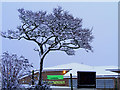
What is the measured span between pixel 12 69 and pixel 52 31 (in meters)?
1.08

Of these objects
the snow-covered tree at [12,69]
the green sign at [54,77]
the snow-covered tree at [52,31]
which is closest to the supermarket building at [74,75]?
the green sign at [54,77]

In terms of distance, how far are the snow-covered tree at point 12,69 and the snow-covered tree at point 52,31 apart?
1.45 feet

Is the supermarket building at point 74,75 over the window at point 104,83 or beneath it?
over

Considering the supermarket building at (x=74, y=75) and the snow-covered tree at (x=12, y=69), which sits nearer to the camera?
the snow-covered tree at (x=12, y=69)

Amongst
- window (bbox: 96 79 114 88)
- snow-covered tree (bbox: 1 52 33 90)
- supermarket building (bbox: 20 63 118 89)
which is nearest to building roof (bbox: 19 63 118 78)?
supermarket building (bbox: 20 63 118 89)

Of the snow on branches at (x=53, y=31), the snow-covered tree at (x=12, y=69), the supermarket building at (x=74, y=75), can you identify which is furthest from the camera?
the supermarket building at (x=74, y=75)

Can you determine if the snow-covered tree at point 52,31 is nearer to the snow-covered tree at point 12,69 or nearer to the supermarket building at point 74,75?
the snow-covered tree at point 12,69

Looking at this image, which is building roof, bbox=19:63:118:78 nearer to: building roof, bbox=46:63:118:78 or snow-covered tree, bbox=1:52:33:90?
building roof, bbox=46:63:118:78

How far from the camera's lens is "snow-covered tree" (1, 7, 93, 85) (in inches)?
161

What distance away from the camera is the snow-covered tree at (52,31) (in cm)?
408

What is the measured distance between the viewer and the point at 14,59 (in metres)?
3.80

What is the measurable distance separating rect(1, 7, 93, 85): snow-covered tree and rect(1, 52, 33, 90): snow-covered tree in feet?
1.45

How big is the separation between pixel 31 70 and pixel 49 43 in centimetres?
69

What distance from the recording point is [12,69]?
371 centimetres
